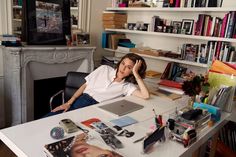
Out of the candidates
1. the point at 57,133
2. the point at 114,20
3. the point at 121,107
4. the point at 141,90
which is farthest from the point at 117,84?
the point at 114,20

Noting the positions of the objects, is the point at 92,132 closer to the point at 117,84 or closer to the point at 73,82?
the point at 117,84

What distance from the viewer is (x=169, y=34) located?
2918 mm

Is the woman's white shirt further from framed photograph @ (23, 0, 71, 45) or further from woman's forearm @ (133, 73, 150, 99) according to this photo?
framed photograph @ (23, 0, 71, 45)

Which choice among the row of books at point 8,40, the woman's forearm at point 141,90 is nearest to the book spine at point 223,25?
the woman's forearm at point 141,90

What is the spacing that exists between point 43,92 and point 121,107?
171 cm

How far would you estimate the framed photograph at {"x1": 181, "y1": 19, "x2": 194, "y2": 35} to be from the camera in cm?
283

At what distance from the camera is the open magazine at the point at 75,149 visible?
3.10ft

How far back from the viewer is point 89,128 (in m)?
1.24

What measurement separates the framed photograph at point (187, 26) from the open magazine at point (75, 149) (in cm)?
225

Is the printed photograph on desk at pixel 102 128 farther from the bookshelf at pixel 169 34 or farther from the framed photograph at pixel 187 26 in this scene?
the framed photograph at pixel 187 26

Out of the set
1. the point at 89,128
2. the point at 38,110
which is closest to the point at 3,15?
the point at 38,110

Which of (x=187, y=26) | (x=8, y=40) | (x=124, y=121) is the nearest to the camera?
(x=124, y=121)

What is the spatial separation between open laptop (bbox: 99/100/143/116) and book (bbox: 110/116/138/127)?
7 cm

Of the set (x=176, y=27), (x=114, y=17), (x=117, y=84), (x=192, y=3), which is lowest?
(x=117, y=84)
